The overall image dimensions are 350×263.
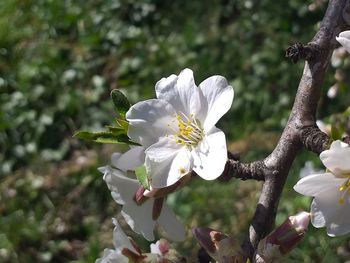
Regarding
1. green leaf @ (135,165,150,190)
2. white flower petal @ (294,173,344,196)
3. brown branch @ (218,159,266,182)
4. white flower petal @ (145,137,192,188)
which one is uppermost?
green leaf @ (135,165,150,190)

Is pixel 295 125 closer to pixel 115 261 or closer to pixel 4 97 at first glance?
pixel 115 261

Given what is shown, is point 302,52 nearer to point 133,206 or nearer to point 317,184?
point 317,184

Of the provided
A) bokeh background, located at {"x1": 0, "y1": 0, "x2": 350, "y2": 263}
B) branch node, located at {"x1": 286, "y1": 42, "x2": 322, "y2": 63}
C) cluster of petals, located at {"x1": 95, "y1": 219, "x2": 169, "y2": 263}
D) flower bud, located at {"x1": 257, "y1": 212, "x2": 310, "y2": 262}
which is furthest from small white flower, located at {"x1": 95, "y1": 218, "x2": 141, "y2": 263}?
bokeh background, located at {"x1": 0, "y1": 0, "x2": 350, "y2": 263}

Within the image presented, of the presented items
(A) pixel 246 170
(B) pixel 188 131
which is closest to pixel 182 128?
(B) pixel 188 131

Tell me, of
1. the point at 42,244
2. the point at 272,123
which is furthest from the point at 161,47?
the point at 42,244

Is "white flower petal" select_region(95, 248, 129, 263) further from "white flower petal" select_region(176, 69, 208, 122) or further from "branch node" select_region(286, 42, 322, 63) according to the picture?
"branch node" select_region(286, 42, 322, 63)

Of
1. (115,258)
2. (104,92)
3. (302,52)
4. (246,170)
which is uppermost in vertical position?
(302,52)
